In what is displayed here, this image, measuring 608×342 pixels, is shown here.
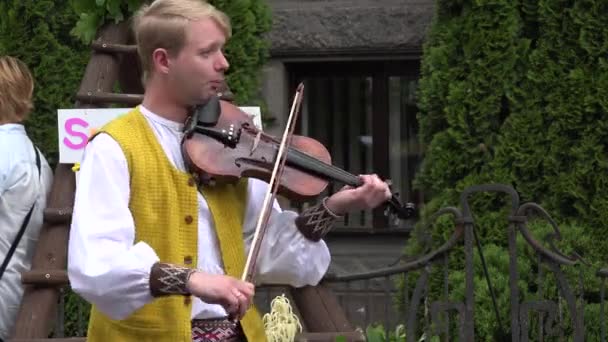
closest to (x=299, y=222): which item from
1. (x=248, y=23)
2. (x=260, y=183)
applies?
(x=260, y=183)

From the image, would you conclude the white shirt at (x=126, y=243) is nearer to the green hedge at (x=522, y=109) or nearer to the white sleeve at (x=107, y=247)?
the white sleeve at (x=107, y=247)

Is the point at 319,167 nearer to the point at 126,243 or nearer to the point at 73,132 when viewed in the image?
the point at 126,243

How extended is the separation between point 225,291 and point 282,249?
58cm

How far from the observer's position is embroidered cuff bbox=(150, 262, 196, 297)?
8.89 ft

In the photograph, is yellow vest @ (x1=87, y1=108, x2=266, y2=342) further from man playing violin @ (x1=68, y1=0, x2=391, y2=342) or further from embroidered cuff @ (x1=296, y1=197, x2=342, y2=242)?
embroidered cuff @ (x1=296, y1=197, x2=342, y2=242)

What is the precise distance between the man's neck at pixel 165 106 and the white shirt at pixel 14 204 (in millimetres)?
1552

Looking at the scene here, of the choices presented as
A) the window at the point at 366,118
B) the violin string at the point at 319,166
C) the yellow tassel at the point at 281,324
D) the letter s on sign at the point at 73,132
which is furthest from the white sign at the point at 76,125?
the window at the point at 366,118

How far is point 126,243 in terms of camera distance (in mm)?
2812

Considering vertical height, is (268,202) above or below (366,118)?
below

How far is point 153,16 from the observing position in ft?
10.0

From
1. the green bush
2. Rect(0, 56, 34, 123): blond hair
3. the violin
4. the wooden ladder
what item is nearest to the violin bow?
the violin

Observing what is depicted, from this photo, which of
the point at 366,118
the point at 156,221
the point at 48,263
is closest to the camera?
the point at 156,221

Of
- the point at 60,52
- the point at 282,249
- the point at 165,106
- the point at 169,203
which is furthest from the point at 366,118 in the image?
the point at 169,203

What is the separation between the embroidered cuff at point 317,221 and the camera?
3180mm
